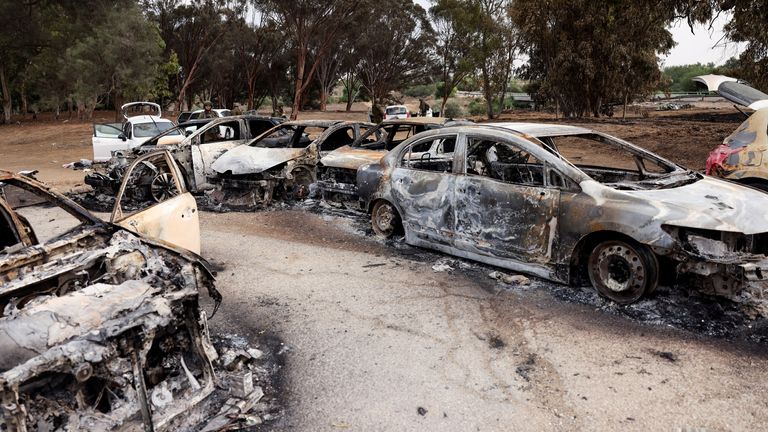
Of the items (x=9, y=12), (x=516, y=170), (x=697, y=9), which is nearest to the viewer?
(x=516, y=170)

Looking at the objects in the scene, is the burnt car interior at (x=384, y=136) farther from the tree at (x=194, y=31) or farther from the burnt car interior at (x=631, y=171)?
the tree at (x=194, y=31)

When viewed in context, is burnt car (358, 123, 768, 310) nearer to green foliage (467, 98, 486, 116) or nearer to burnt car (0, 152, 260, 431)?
burnt car (0, 152, 260, 431)

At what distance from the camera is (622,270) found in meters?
5.11

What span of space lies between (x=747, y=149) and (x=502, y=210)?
3.49m

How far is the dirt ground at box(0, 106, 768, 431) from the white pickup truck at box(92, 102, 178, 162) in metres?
8.78

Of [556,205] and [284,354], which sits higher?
[556,205]

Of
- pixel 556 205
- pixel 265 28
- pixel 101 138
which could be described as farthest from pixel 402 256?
pixel 265 28

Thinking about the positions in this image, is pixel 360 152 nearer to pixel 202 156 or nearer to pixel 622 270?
pixel 202 156

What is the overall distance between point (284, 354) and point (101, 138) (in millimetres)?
13025

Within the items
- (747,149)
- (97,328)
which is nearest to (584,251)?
(747,149)

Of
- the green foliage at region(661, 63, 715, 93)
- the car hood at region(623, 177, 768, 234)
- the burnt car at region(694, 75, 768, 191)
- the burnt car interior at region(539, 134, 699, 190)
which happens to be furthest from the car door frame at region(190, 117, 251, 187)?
the green foliage at region(661, 63, 715, 93)

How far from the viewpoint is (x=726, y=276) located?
4648mm

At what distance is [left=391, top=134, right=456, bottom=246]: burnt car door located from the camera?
643 cm

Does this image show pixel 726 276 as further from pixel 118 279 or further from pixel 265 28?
pixel 265 28
